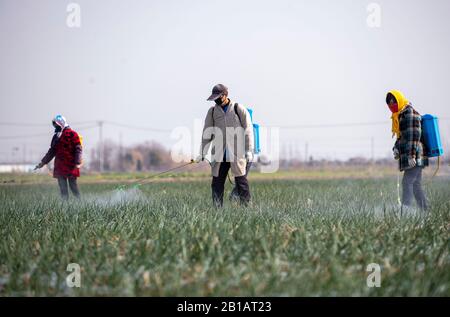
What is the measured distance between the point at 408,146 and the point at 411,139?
0.32ft

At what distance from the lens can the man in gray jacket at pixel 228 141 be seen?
8289mm

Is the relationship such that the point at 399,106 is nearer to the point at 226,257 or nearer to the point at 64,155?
the point at 226,257

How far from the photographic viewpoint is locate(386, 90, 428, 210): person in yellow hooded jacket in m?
7.51

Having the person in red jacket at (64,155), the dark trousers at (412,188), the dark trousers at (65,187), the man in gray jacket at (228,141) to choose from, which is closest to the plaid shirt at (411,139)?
the dark trousers at (412,188)

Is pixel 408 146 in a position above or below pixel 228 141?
below

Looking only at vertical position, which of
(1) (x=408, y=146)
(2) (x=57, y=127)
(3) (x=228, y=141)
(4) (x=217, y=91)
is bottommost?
(1) (x=408, y=146)

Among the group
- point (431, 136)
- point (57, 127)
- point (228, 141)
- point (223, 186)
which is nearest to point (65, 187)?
point (57, 127)

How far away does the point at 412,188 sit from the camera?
7703 mm

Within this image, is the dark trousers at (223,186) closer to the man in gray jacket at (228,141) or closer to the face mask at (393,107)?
the man in gray jacket at (228,141)

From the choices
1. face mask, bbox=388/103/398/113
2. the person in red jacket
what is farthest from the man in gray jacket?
the person in red jacket
